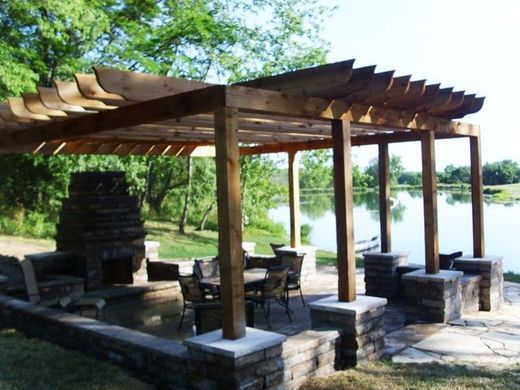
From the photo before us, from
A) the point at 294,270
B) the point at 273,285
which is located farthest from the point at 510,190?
the point at 273,285

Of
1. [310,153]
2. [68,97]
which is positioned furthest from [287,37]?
[68,97]

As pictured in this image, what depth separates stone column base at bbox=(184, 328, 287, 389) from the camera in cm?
363

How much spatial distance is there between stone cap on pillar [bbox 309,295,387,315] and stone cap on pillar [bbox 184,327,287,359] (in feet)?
3.41

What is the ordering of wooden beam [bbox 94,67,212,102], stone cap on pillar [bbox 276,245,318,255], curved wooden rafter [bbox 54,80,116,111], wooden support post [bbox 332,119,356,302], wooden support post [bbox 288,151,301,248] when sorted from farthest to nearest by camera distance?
wooden support post [bbox 288,151,301,248] < stone cap on pillar [bbox 276,245,318,255] < wooden support post [bbox 332,119,356,302] < curved wooden rafter [bbox 54,80,116,111] < wooden beam [bbox 94,67,212,102]

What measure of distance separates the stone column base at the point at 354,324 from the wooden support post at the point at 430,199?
1827 millimetres

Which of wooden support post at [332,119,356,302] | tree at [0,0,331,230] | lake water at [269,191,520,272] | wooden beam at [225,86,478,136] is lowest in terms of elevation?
lake water at [269,191,520,272]

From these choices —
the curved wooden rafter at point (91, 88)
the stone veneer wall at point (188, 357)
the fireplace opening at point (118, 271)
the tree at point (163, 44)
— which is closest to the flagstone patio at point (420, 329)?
the stone veneer wall at point (188, 357)

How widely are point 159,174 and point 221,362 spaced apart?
1878 cm

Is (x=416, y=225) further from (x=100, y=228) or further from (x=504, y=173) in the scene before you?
(x=100, y=228)

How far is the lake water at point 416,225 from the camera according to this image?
75.9ft

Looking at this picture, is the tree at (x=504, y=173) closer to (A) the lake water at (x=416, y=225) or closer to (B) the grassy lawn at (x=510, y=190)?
(B) the grassy lawn at (x=510, y=190)

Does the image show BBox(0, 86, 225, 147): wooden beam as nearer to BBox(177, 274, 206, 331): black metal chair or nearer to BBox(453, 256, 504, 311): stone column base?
BBox(177, 274, 206, 331): black metal chair

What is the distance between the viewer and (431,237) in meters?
6.48

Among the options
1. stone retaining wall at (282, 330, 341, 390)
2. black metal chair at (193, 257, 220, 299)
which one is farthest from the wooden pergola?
black metal chair at (193, 257, 220, 299)
